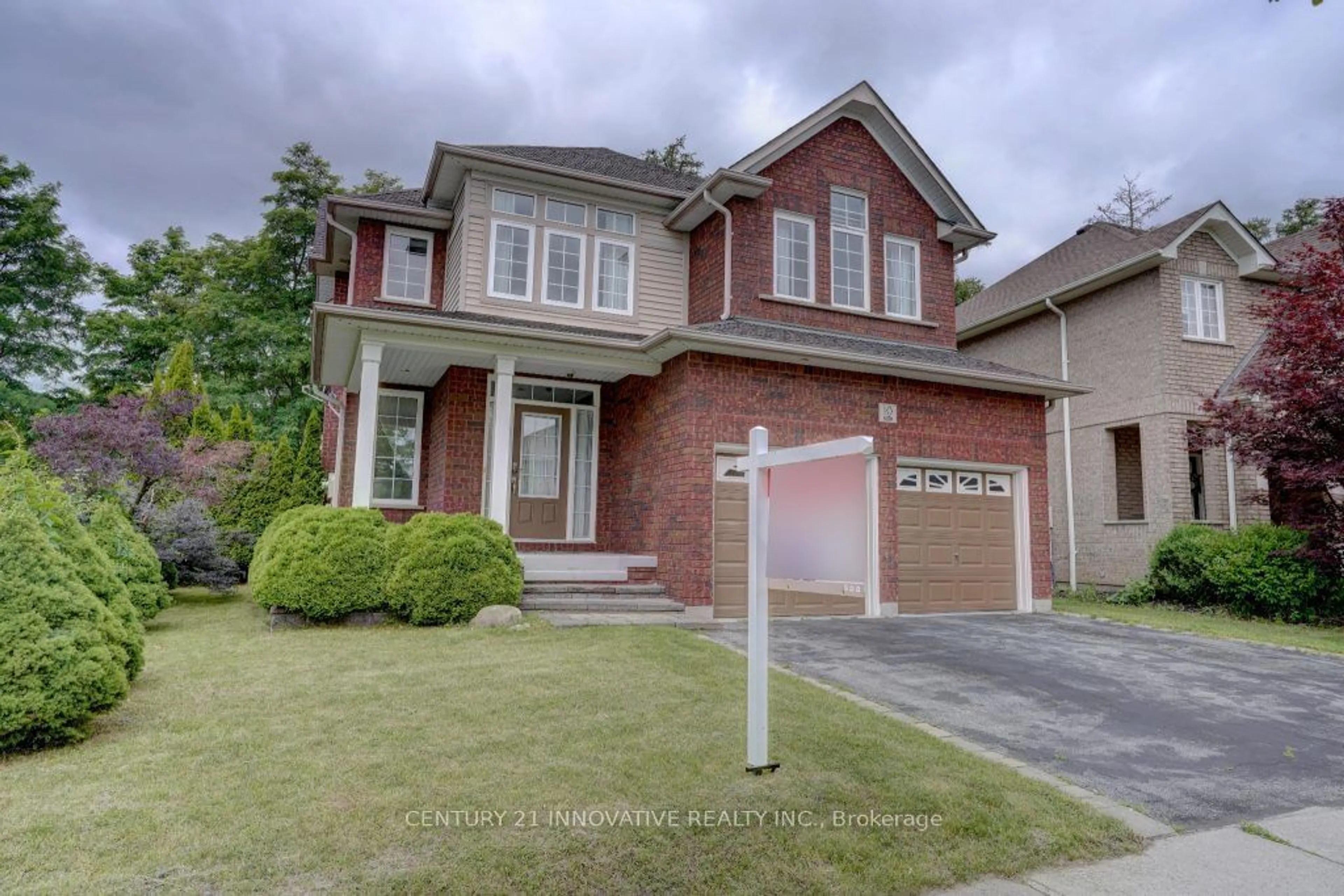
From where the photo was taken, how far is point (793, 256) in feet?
39.3

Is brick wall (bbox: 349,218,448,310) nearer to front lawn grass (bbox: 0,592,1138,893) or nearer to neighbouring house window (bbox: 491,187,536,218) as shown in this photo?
neighbouring house window (bbox: 491,187,536,218)

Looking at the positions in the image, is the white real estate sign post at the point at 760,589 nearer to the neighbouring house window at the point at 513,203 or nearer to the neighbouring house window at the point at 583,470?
the neighbouring house window at the point at 583,470

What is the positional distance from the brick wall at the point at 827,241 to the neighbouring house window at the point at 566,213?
1943mm

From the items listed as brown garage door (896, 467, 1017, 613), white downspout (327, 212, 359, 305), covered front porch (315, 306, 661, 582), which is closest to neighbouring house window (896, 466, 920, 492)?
brown garage door (896, 467, 1017, 613)

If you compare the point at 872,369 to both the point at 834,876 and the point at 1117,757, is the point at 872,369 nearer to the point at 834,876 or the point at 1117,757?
the point at 1117,757

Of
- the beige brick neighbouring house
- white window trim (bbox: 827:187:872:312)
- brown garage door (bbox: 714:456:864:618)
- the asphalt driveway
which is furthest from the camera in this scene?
the beige brick neighbouring house

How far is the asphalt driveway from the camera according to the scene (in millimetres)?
4090

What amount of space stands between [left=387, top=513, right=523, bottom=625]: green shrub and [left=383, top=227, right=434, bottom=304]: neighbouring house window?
16.5ft

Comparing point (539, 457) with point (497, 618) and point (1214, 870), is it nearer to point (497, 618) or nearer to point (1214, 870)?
point (497, 618)

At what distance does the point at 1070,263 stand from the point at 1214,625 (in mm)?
8904

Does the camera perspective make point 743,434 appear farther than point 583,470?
No

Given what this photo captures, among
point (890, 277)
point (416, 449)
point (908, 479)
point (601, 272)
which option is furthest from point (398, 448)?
point (890, 277)

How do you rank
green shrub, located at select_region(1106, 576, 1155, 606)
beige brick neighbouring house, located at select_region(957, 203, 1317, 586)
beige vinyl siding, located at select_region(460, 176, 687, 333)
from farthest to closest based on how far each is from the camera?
beige brick neighbouring house, located at select_region(957, 203, 1317, 586) < green shrub, located at select_region(1106, 576, 1155, 606) < beige vinyl siding, located at select_region(460, 176, 687, 333)

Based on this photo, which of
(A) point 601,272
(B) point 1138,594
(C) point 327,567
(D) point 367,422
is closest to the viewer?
(C) point 327,567
